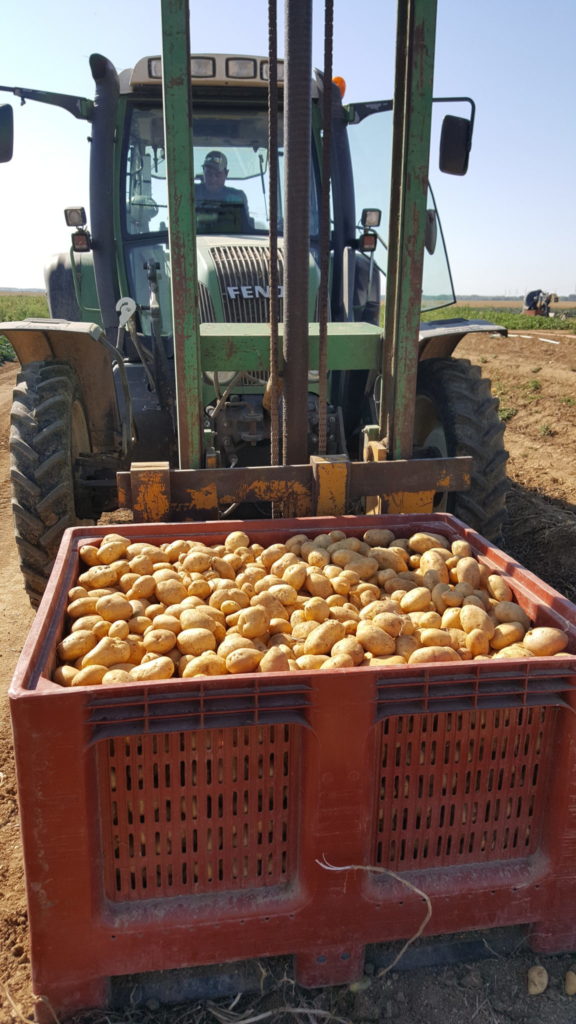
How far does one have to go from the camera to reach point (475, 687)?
78.7 inches

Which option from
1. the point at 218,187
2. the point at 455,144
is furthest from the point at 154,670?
the point at 218,187

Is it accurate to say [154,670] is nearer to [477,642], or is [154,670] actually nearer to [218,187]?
[477,642]

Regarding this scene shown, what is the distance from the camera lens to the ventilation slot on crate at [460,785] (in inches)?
81.0

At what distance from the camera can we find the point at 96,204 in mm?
4809

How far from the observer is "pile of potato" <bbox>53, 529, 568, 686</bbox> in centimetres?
223

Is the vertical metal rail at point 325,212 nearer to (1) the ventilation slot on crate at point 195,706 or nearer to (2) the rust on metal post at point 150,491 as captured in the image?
(2) the rust on metal post at point 150,491

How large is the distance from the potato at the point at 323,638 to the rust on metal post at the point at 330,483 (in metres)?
1.04

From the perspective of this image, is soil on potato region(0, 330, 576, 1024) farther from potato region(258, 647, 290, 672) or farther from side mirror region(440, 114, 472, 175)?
side mirror region(440, 114, 472, 175)

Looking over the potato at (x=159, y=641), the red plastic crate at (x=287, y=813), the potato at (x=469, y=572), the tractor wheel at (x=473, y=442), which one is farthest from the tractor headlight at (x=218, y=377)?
the red plastic crate at (x=287, y=813)

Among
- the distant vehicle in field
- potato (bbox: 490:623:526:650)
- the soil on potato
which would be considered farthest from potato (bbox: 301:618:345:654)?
the distant vehicle in field

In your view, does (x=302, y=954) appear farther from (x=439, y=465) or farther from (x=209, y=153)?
(x=209, y=153)

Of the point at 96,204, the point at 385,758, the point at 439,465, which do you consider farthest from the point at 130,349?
the point at 385,758

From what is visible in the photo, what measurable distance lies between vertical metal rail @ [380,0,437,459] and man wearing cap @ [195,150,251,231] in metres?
1.74

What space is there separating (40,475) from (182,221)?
133 cm
